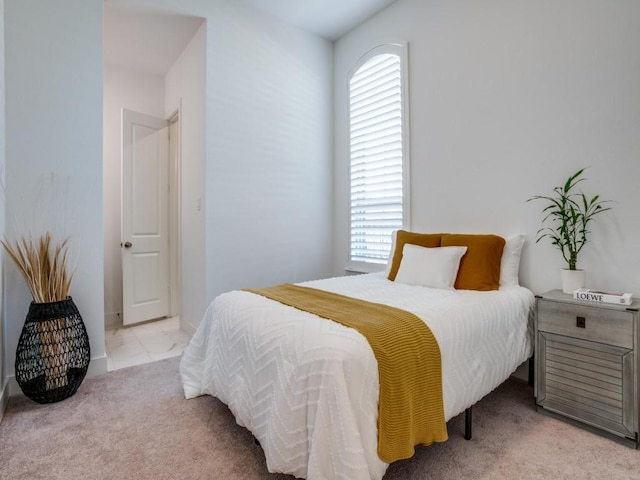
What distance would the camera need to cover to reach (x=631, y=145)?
6.27 feet

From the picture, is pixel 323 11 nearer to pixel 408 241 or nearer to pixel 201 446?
pixel 408 241

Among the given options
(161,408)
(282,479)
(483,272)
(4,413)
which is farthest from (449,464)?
(4,413)

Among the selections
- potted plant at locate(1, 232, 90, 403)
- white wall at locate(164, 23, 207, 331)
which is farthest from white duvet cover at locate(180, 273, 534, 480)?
white wall at locate(164, 23, 207, 331)

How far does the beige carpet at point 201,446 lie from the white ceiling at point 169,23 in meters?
3.05

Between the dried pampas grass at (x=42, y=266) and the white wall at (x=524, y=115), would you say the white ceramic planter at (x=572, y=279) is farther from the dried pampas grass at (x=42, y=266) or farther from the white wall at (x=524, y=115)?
the dried pampas grass at (x=42, y=266)

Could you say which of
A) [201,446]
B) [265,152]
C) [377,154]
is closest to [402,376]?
[201,446]

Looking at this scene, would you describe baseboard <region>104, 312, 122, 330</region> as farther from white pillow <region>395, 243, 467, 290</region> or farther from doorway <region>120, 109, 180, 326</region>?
white pillow <region>395, 243, 467, 290</region>

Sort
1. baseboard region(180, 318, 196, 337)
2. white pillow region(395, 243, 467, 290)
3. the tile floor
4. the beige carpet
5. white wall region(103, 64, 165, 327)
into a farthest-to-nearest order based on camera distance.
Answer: white wall region(103, 64, 165, 327), baseboard region(180, 318, 196, 337), the tile floor, white pillow region(395, 243, 467, 290), the beige carpet

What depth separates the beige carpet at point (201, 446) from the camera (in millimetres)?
1464

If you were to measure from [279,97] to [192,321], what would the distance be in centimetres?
237

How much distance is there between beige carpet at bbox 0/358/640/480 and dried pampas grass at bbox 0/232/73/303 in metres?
0.67

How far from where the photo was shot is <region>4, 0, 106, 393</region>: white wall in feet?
7.16

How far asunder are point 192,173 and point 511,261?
278 cm

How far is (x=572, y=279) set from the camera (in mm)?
1982
